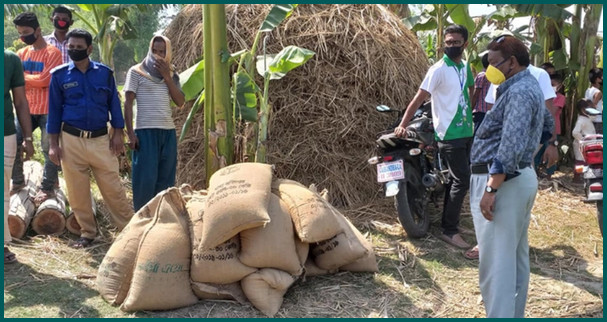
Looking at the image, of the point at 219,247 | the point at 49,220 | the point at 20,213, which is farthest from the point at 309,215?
the point at 20,213

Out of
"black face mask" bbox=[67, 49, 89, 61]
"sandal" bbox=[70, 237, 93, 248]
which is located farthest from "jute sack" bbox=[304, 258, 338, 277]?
"black face mask" bbox=[67, 49, 89, 61]

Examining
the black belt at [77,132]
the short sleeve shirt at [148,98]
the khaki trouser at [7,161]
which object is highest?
the short sleeve shirt at [148,98]

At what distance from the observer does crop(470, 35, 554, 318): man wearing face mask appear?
297cm

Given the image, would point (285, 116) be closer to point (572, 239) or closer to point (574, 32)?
point (572, 239)

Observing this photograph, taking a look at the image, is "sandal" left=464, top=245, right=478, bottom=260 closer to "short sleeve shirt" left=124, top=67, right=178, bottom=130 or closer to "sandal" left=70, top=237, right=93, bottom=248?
"short sleeve shirt" left=124, top=67, right=178, bottom=130

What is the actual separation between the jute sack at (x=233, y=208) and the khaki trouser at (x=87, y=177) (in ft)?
4.53

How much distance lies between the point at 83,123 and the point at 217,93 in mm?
1096

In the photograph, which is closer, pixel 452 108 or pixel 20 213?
pixel 452 108

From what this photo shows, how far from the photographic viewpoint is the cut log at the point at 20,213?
493cm

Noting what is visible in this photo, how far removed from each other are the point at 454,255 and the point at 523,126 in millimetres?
2128

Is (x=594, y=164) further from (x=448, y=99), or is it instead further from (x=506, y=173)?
(x=506, y=173)

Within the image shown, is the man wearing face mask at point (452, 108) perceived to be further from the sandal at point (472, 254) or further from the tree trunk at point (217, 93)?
the tree trunk at point (217, 93)

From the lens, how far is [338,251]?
4008mm

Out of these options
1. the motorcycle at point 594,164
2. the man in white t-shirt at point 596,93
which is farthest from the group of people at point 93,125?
the man in white t-shirt at point 596,93
